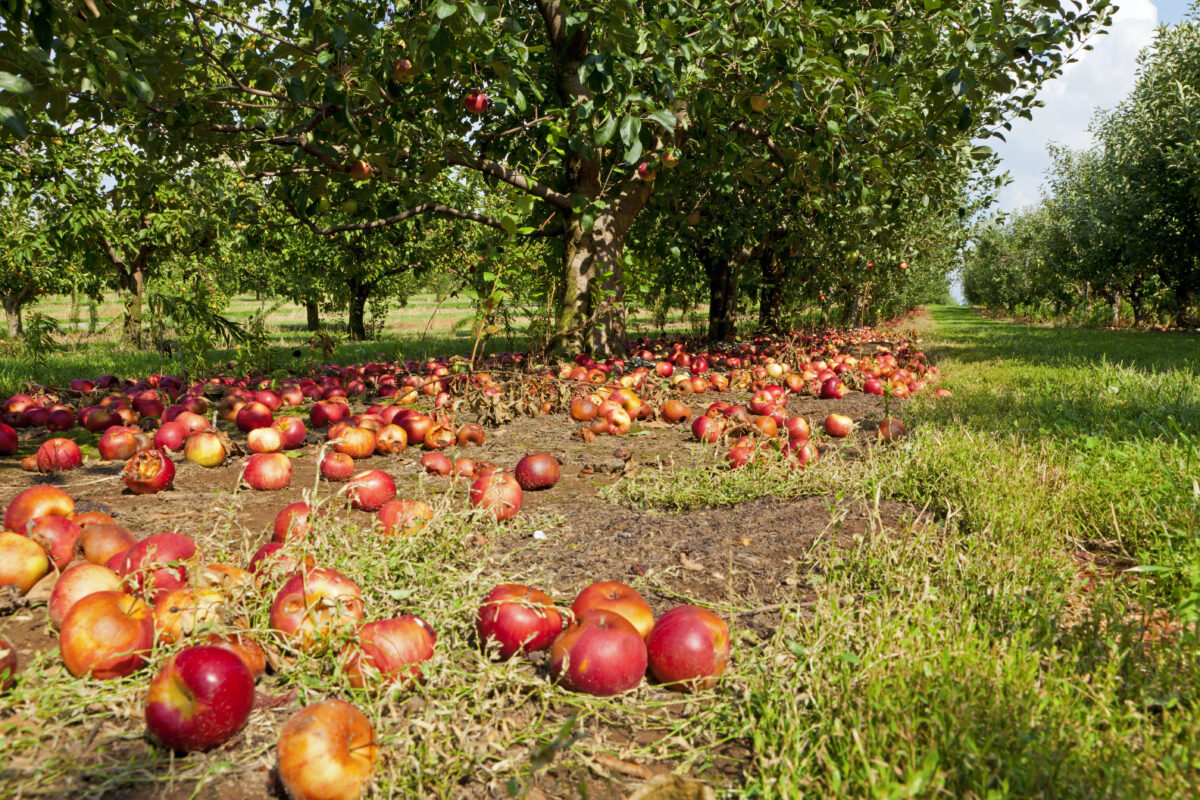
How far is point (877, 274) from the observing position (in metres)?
16.5

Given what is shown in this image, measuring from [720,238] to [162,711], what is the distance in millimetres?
11252

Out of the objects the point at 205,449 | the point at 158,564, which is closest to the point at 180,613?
the point at 158,564

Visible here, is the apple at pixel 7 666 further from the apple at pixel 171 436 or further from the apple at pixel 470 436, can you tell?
the apple at pixel 470 436

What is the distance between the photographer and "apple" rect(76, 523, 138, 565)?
2.37 m

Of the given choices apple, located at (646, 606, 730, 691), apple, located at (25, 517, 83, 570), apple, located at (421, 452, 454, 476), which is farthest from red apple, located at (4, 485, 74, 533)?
apple, located at (646, 606, 730, 691)

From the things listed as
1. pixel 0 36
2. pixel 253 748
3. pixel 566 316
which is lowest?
pixel 253 748

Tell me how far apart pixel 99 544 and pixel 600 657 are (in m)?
1.88

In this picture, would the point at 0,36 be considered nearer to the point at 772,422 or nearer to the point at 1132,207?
the point at 772,422

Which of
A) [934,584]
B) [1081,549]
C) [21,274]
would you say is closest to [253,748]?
[934,584]

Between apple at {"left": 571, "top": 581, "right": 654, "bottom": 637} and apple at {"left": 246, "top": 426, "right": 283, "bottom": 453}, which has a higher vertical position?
apple at {"left": 246, "top": 426, "right": 283, "bottom": 453}

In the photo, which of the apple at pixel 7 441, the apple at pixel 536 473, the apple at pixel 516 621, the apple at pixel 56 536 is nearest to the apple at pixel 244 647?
the apple at pixel 516 621

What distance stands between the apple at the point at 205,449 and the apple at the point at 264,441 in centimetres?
24

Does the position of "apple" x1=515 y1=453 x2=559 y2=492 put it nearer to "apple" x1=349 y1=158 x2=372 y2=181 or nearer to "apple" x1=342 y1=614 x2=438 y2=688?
"apple" x1=342 y1=614 x2=438 y2=688

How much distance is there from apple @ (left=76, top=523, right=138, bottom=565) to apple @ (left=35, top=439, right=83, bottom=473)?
2.07 metres
